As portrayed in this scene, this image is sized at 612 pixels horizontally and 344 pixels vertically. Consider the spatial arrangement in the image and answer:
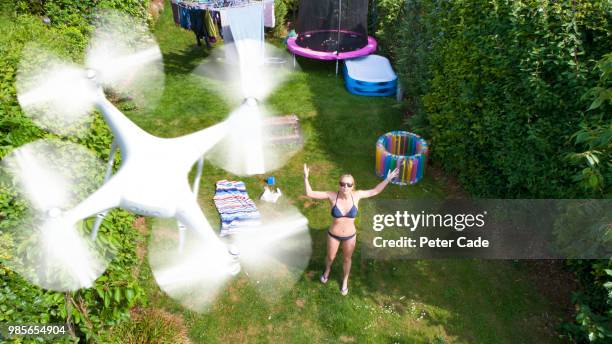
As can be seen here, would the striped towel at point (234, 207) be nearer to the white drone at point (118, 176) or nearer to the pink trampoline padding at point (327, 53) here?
Answer: the white drone at point (118, 176)

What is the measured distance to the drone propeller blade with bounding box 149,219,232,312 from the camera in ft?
11.1

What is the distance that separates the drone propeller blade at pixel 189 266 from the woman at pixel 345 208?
168 cm

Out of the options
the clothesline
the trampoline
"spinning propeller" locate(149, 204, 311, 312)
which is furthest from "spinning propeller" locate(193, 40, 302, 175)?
the trampoline

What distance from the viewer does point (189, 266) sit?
4309 mm

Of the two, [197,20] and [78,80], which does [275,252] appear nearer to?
[78,80]

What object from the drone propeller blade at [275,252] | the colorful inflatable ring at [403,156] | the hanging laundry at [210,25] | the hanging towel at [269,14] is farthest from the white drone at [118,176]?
the hanging towel at [269,14]

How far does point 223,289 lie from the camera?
742cm

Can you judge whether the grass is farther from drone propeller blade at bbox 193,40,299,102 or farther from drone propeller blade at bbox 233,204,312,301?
drone propeller blade at bbox 193,40,299,102

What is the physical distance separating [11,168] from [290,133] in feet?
23.5

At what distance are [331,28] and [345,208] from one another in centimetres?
1163

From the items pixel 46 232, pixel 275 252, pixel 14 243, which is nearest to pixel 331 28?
pixel 275 252

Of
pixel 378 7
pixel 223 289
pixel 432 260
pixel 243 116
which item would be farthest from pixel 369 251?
pixel 378 7

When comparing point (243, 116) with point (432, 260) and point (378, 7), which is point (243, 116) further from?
point (378, 7)

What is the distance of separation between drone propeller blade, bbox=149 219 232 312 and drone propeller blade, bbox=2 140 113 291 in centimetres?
74
